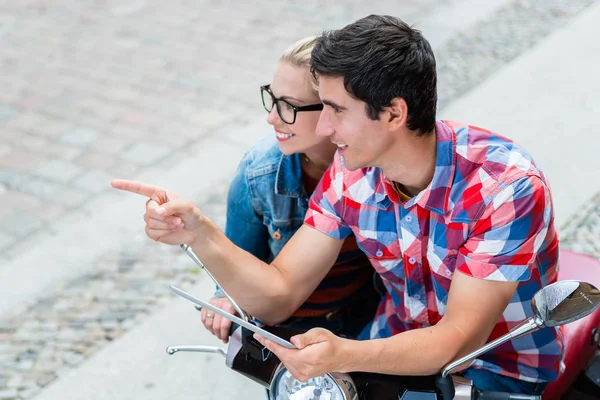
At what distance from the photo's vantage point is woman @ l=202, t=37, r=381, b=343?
212 cm

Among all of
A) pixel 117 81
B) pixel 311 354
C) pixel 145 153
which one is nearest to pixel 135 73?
pixel 117 81

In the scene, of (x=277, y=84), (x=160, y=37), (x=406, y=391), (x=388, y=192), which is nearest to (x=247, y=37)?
(x=160, y=37)

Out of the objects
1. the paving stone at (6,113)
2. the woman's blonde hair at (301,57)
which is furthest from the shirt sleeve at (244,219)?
the paving stone at (6,113)

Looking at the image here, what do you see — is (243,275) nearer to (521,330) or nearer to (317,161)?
(317,161)

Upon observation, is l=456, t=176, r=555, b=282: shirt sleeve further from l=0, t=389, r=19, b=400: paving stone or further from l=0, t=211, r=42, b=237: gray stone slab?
l=0, t=211, r=42, b=237: gray stone slab

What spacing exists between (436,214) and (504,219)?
0.54 ft

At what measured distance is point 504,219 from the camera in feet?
5.66

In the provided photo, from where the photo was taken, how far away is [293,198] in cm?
226

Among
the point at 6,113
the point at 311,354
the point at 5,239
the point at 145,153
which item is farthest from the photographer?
the point at 6,113

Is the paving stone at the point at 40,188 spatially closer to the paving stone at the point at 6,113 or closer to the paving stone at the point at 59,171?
the paving stone at the point at 59,171

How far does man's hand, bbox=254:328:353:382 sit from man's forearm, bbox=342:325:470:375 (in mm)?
31

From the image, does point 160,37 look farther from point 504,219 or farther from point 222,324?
point 504,219

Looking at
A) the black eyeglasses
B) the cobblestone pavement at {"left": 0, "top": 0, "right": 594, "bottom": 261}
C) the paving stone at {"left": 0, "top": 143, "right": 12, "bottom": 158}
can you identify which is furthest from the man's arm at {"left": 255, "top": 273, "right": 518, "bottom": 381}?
the paving stone at {"left": 0, "top": 143, "right": 12, "bottom": 158}

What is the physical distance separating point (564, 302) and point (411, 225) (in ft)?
1.55
